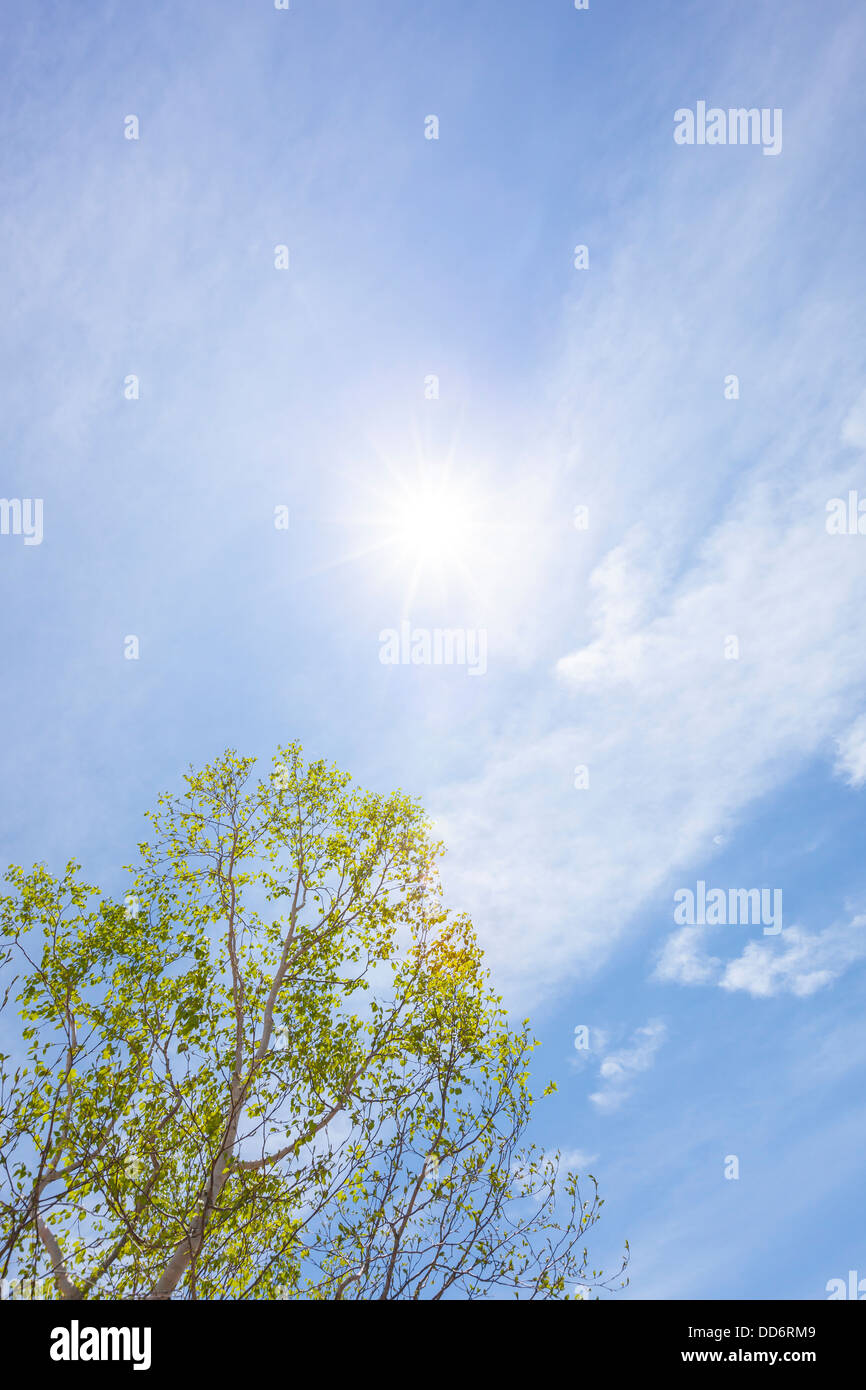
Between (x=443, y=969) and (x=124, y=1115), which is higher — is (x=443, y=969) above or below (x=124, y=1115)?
above

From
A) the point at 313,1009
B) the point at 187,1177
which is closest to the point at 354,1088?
the point at 313,1009

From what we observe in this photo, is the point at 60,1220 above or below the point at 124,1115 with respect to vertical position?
below

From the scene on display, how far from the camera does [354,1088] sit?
1016cm

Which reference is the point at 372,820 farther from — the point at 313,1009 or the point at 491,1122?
the point at 491,1122
